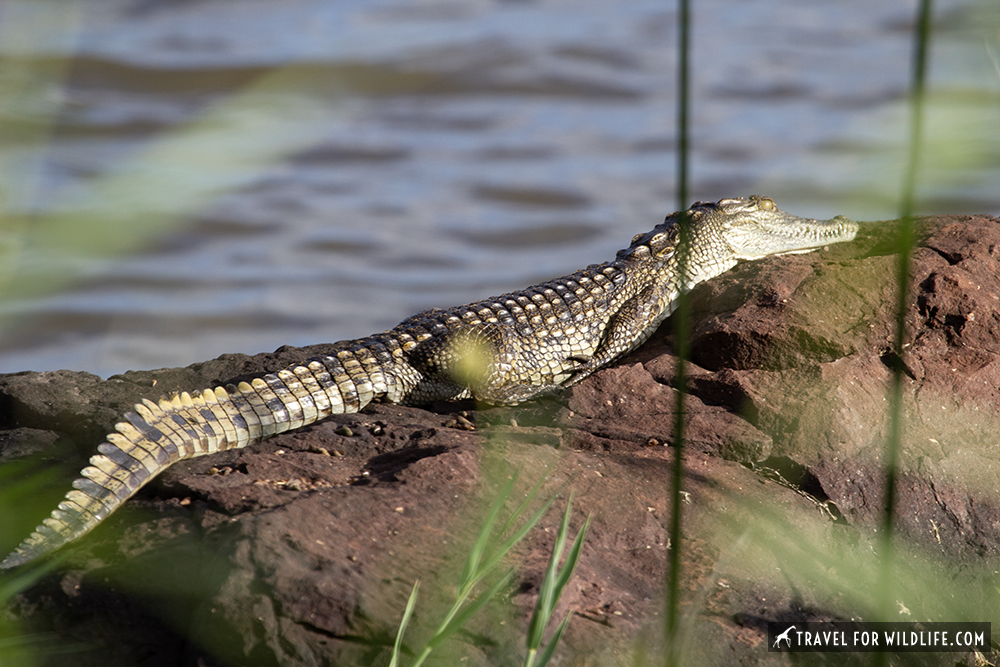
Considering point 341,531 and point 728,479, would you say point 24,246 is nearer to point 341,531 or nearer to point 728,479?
point 341,531

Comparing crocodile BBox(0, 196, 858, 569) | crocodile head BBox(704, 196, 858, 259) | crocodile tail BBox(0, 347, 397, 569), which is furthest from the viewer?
crocodile head BBox(704, 196, 858, 259)

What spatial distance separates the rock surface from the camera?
2318 millimetres

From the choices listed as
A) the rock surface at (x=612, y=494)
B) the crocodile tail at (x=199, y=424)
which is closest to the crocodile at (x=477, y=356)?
the crocodile tail at (x=199, y=424)

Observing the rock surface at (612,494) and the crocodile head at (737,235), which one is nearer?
the rock surface at (612,494)

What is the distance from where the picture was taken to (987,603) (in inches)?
129

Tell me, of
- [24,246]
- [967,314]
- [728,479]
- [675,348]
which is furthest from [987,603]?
[24,246]

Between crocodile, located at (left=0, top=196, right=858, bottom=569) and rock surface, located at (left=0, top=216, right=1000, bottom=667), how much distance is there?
6.6 inches

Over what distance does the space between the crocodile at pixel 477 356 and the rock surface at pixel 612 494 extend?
17 cm

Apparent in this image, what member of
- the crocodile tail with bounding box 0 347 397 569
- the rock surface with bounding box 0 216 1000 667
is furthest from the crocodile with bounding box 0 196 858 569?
the rock surface with bounding box 0 216 1000 667

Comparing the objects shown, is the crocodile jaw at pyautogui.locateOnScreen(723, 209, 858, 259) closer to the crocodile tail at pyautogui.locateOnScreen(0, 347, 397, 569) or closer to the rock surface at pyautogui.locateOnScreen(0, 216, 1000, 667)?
the rock surface at pyautogui.locateOnScreen(0, 216, 1000, 667)

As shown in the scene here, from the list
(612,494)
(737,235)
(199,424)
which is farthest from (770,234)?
(199,424)

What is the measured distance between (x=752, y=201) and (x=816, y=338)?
80.2 inches

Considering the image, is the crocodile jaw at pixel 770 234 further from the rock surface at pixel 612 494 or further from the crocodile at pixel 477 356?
the rock surface at pixel 612 494

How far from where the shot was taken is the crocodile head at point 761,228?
5.68 m
